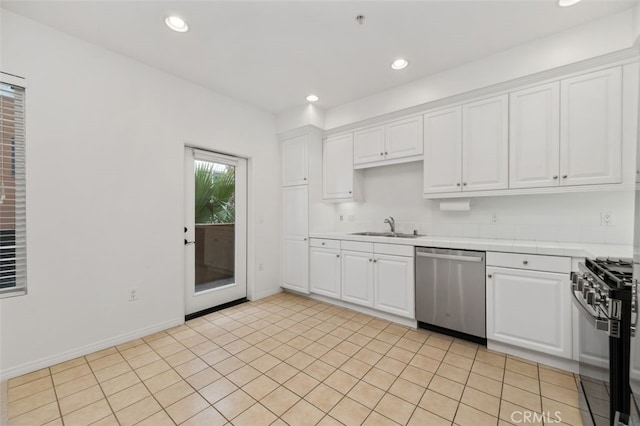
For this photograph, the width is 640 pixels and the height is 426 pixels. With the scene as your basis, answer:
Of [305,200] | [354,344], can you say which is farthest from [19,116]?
[354,344]

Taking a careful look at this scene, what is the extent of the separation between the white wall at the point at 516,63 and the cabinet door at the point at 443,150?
0.22 meters

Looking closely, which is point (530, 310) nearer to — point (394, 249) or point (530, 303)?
point (530, 303)

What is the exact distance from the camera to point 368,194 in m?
3.86

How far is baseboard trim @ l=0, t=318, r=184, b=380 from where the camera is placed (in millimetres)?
1969

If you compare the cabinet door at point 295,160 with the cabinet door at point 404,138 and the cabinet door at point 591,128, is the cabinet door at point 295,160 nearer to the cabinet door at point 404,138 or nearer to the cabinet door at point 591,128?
the cabinet door at point 404,138

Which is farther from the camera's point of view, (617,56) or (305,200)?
(305,200)

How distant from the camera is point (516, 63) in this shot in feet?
7.88

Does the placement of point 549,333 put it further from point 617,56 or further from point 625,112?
point 617,56

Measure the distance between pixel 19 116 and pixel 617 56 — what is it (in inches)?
183

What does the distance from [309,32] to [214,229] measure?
2.46 m

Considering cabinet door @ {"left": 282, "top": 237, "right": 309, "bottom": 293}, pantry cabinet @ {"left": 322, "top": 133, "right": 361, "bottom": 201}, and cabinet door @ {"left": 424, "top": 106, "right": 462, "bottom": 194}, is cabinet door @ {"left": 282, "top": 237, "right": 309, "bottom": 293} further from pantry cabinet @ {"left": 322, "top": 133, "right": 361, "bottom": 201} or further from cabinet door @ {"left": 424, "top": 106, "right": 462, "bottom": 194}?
cabinet door @ {"left": 424, "top": 106, "right": 462, "bottom": 194}

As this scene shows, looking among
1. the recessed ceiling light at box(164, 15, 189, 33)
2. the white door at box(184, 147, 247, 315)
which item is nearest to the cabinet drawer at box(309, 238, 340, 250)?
the white door at box(184, 147, 247, 315)

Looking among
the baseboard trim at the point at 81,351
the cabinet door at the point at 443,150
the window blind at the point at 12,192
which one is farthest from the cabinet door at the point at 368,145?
the window blind at the point at 12,192

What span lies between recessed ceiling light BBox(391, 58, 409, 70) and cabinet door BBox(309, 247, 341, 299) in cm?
219
